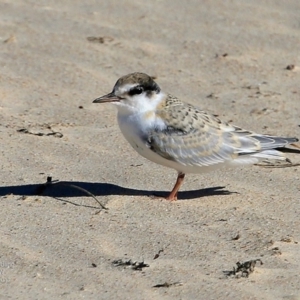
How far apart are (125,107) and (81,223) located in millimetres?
988

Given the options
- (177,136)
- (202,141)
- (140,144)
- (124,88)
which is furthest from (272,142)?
(124,88)

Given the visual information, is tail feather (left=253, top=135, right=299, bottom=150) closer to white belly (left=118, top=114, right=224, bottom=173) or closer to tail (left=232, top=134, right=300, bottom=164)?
tail (left=232, top=134, right=300, bottom=164)

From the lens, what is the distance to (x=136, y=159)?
711 centimetres

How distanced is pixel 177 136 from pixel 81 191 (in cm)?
75

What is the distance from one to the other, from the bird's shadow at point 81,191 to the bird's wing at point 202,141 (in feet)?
0.87

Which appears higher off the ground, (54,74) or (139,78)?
(139,78)

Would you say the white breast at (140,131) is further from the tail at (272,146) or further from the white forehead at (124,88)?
the tail at (272,146)

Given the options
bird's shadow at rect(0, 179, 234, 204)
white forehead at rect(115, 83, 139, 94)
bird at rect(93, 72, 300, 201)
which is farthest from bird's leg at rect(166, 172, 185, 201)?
white forehead at rect(115, 83, 139, 94)

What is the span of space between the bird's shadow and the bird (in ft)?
0.55

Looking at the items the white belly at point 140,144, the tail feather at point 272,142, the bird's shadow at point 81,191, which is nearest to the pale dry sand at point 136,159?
the bird's shadow at point 81,191

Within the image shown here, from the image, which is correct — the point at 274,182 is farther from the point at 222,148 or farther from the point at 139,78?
the point at 139,78

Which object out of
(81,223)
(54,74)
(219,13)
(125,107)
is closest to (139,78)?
(125,107)

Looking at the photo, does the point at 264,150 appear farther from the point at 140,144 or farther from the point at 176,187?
the point at 140,144

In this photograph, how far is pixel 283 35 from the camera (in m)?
9.66
